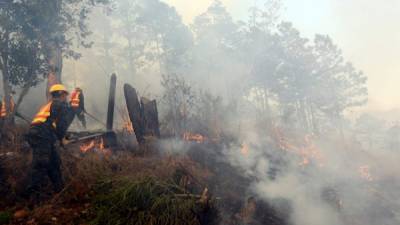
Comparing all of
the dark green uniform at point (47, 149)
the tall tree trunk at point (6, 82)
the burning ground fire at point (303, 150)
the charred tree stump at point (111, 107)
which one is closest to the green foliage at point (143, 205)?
the dark green uniform at point (47, 149)

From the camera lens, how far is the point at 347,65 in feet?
129

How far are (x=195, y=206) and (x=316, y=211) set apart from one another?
20.9ft

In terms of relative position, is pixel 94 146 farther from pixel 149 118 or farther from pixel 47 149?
pixel 47 149

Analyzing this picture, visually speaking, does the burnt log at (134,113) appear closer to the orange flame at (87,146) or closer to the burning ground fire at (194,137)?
the orange flame at (87,146)

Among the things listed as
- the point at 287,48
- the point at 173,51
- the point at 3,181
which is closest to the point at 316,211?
the point at 3,181

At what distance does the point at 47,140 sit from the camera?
7172 millimetres

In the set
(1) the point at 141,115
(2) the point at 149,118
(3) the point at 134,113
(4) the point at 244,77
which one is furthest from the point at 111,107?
(4) the point at 244,77

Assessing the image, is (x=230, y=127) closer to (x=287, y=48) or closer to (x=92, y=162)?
(x=92, y=162)

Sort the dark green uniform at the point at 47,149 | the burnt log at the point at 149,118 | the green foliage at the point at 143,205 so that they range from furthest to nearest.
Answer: the burnt log at the point at 149,118 < the dark green uniform at the point at 47,149 < the green foliage at the point at 143,205

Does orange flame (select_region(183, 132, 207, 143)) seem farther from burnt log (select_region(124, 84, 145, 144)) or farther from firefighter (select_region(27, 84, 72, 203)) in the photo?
firefighter (select_region(27, 84, 72, 203))

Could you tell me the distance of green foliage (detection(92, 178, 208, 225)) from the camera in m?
6.24

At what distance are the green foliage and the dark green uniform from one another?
1240 mm

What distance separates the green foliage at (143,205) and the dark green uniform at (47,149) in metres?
1.24

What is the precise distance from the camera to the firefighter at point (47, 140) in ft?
23.2
